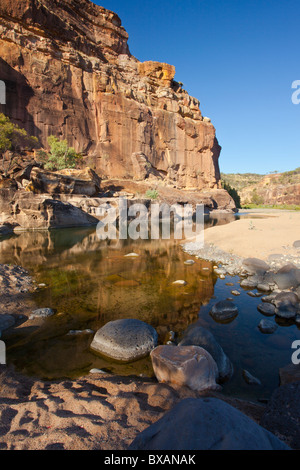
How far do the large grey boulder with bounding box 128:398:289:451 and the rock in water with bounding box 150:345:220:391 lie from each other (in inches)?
50.9

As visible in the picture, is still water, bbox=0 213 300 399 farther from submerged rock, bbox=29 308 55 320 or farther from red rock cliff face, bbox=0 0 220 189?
red rock cliff face, bbox=0 0 220 189

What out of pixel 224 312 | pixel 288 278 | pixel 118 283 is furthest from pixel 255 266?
pixel 118 283

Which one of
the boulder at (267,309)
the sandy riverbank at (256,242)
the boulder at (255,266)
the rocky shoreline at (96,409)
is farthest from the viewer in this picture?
the sandy riverbank at (256,242)

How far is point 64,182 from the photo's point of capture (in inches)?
1017

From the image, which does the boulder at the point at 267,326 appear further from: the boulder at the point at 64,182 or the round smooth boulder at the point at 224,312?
the boulder at the point at 64,182

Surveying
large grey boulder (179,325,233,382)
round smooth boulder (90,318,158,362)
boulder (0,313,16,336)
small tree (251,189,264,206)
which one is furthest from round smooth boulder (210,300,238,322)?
small tree (251,189,264,206)

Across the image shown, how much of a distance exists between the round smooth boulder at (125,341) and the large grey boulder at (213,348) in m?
0.66

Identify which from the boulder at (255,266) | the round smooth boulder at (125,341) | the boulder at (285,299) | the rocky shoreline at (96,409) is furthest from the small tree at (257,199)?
the rocky shoreline at (96,409)

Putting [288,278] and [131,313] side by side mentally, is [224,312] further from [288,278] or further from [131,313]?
[288,278]

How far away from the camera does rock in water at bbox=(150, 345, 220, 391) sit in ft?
9.52

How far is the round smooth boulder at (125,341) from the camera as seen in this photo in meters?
3.85
